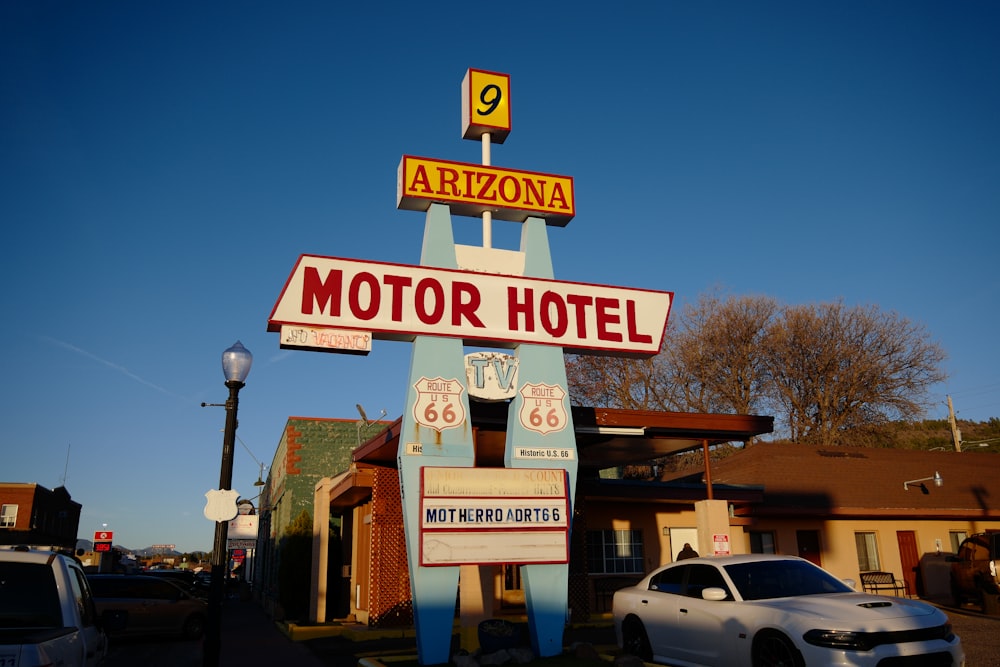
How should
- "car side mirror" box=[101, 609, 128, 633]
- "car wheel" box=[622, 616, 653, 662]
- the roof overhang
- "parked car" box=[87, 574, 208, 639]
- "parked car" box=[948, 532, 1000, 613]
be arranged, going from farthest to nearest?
"parked car" box=[948, 532, 1000, 613]
"parked car" box=[87, 574, 208, 639]
the roof overhang
"car wheel" box=[622, 616, 653, 662]
"car side mirror" box=[101, 609, 128, 633]

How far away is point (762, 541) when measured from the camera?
74.2ft

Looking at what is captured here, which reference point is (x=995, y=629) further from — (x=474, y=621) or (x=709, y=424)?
(x=474, y=621)

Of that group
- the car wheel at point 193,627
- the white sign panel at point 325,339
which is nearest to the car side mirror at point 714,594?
the white sign panel at point 325,339

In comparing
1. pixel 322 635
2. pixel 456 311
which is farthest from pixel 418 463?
pixel 322 635

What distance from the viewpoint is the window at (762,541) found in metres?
22.5

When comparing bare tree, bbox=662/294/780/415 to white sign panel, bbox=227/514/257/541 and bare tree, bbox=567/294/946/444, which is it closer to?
bare tree, bbox=567/294/946/444

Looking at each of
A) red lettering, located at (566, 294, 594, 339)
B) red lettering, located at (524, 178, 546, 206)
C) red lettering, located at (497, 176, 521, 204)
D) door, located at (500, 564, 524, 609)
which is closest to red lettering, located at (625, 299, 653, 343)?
red lettering, located at (566, 294, 594, 339)

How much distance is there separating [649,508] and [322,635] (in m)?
9.17

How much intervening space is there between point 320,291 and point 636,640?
666 cm

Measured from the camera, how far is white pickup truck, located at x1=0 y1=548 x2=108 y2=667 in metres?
5.71

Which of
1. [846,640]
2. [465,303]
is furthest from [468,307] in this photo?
[846,640]

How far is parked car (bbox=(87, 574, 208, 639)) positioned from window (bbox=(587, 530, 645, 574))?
9.66 meters

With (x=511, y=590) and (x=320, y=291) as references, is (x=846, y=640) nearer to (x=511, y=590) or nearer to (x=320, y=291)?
(x=320, y=291)

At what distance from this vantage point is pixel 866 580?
22.5 metres
